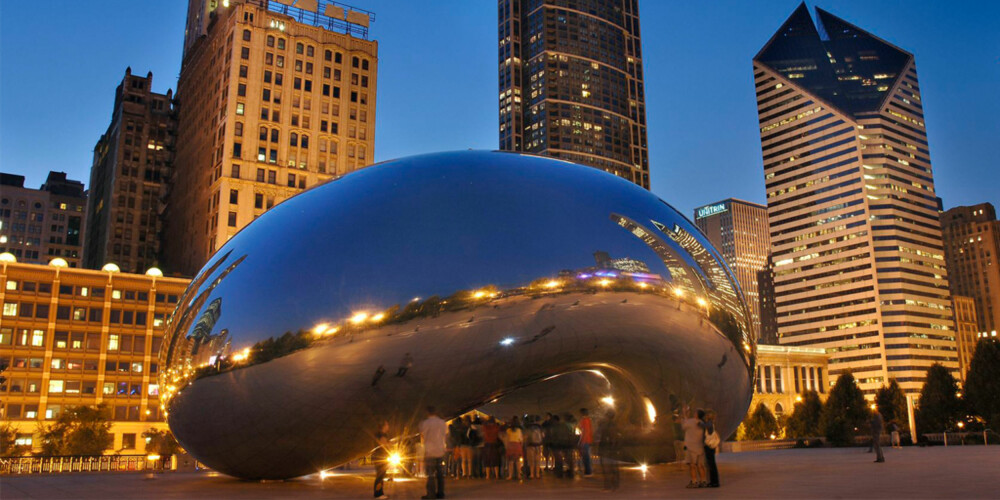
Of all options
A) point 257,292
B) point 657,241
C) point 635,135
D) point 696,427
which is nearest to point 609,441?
point 696,427

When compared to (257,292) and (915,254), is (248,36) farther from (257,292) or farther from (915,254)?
(915,254)

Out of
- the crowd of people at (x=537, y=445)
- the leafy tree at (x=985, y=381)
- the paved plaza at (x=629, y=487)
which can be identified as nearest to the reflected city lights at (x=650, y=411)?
the crowd of people at (x=537, y=445)

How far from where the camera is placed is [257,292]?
31.9 ft

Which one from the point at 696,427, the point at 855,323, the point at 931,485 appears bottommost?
the point at 931,485

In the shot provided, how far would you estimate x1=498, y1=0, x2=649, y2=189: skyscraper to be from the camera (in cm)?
18662

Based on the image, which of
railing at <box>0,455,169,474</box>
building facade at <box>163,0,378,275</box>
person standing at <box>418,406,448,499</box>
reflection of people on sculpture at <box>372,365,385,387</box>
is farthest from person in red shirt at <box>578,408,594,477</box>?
building facade at <box>163,0,378,275</box>

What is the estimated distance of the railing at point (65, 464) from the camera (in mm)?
26016

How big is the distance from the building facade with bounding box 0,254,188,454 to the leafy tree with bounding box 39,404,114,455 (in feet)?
36.1

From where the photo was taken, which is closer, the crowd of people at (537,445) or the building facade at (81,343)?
the crowd of people at (537,445)

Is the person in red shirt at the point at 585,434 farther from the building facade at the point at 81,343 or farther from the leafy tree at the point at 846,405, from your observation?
the building facade at the point at 81,343

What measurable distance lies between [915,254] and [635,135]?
75936mm

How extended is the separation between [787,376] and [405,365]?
446 feet

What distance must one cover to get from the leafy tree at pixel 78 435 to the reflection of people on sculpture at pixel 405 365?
61.0 meters

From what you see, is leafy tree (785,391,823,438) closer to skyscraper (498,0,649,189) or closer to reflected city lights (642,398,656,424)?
reflected city lights (642,398,656,424)
